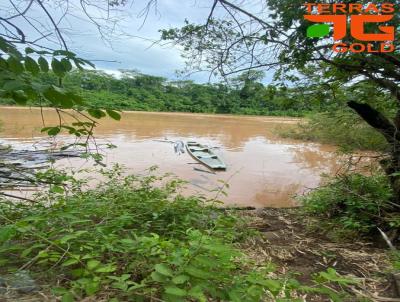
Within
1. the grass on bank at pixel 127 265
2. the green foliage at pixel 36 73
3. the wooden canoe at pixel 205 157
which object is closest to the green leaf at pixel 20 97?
the green foliage at pixel 36 73

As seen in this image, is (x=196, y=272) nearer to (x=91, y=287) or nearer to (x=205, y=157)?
(x=91, y=287)

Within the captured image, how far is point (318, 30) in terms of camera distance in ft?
9.14

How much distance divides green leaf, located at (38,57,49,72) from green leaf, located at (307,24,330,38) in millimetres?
2335

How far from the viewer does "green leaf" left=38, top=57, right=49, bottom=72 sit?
1190 mm

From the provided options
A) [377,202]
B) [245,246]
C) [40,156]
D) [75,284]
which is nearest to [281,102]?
[377,202]

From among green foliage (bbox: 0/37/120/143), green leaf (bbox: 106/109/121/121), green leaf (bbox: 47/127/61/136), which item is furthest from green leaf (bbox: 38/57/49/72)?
green leaf (bbox: 47/127/61/136)

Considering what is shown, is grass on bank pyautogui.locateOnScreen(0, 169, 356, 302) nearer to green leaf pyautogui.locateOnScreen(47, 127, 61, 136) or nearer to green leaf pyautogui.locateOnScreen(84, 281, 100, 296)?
green leaf pyautogui.locateOnScreen(84, 281, 100, 296)

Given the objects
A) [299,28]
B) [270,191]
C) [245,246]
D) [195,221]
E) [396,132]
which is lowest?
[270,191]

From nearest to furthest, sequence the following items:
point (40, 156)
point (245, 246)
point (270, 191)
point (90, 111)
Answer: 1. point (90, 111)
2. point (245, 246)
3. point (270, 191)
4. point (40, 156)

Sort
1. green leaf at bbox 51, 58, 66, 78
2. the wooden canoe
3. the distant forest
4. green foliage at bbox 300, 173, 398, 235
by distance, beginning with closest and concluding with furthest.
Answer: green leaf at bbox 51, 58, 66, 78 < the distant forest < green foliage at bbox 300, 173, 398, 235 < the wooden canoe

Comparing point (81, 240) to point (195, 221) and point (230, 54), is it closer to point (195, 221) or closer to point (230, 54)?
point (195, 221)

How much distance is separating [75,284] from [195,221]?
1.55 m

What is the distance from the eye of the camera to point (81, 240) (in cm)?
161

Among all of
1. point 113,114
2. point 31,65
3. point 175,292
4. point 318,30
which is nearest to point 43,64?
point 31,65
